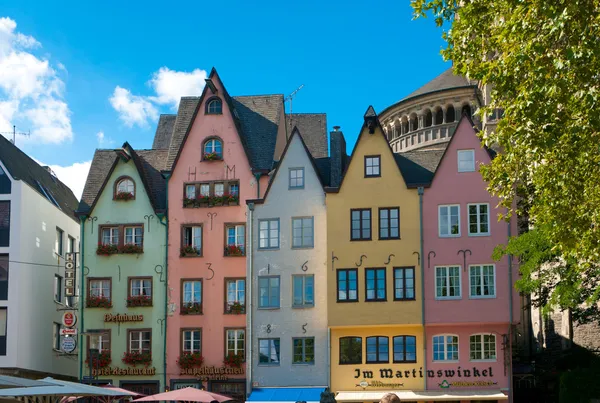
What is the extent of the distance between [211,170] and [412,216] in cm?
1051

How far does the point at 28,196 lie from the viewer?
54312 millimetres

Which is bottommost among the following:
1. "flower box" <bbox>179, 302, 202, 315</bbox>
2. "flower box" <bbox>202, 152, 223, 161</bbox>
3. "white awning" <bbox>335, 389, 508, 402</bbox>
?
"white awning" <bbox>335, 389, 508, 402</bbox>

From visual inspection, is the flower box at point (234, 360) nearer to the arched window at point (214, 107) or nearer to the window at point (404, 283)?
the window at point (404, 283)

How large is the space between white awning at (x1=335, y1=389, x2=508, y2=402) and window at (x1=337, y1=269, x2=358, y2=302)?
4166 millimetres

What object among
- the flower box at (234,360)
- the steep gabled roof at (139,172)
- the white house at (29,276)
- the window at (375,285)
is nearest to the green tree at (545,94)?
the window at (375,285)

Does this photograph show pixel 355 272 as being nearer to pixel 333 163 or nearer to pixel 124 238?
pixel 333 163

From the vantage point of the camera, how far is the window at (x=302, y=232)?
159 ft

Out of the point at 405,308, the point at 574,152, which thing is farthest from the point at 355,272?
the point at 574,152

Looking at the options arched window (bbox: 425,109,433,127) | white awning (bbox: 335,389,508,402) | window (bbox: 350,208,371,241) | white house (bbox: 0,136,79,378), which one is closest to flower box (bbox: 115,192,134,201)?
white house (bbox: 0,136,79,378)

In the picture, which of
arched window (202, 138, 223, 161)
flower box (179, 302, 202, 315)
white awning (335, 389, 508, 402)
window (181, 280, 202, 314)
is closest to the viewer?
white awning (335, 389, 508, 402)

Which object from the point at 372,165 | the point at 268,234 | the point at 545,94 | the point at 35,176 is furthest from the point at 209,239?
the point at 545,94

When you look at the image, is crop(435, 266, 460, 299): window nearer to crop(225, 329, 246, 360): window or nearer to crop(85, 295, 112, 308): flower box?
crop(225, 329, 246, 360): window

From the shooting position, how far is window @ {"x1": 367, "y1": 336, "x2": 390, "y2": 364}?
46375mm

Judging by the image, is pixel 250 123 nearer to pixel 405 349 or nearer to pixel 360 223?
pixel 360 223
